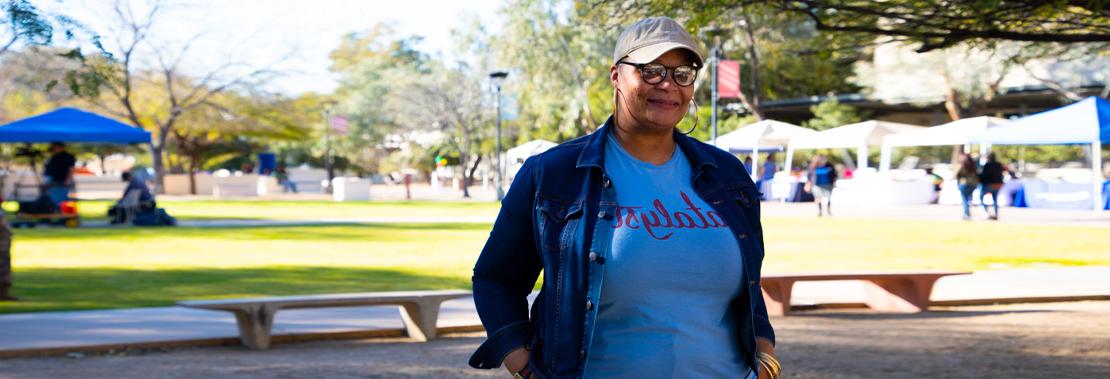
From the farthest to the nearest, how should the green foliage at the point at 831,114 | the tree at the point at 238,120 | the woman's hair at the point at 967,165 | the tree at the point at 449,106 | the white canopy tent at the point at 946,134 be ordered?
1. the tree at the point at 449,106
2. the tree at the point at 238,120
3. the green foliage at the point at 831,114
4. the white canopy tent at the point at 946,134
5. the woman's hair at the point at 967,165

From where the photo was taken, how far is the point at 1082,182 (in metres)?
32.9

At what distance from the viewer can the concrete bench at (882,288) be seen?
1138 cm

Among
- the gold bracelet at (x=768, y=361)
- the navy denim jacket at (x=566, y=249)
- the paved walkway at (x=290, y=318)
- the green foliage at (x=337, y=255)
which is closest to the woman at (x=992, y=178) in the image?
the green foliage at (x=337, y=255)

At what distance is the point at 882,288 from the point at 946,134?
85.9 ft

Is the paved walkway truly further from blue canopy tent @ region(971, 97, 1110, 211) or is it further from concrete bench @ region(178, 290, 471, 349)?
blue canopy tent @ region(971, 97, 1110, 211)

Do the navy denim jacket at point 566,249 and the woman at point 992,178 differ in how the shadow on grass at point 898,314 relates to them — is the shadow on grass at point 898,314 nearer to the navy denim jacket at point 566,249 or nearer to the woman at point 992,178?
the navy denim jacket at point 566,249

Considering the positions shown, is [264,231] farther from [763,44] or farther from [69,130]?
[763,44]

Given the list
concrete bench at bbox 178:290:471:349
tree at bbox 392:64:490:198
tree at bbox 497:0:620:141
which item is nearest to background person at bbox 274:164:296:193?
tree at bbox 392:64:490:198

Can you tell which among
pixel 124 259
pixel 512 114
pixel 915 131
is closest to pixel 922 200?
pixel 915 131

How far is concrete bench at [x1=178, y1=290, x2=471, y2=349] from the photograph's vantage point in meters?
9.38

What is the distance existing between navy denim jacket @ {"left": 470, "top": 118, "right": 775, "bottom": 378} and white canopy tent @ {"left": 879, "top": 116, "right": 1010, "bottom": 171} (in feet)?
109

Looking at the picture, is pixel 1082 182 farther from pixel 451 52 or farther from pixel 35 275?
pixel 451 52

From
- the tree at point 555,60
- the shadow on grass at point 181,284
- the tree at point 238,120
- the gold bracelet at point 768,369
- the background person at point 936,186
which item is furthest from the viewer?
the tree at point 238,120

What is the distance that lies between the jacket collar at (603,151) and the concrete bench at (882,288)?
328 inches
